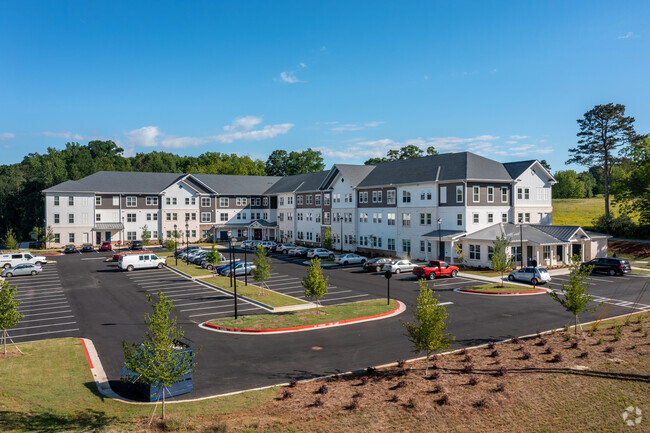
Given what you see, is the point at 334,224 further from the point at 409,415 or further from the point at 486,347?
the point at 409,415

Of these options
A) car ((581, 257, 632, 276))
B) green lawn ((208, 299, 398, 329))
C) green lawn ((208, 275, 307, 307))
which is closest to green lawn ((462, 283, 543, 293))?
green lawn ((208, 299, 398, 329))

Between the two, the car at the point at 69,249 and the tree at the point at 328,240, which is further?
the car at the point at 69,249

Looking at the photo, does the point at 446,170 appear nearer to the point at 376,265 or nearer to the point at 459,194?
the point at 459,194

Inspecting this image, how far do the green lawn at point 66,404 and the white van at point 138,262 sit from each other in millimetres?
30946

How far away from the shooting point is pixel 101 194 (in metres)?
75.8

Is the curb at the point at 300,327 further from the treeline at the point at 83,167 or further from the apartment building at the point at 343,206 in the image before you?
the treeline at the point at 83,167

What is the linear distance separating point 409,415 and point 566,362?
801 centimetres

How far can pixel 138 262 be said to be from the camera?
162ft

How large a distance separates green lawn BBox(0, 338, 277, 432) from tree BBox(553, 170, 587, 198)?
152m

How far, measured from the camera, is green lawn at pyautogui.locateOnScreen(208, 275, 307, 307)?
31.6 m

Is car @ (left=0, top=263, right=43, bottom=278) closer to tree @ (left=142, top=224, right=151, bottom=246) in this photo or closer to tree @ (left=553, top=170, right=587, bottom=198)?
tree @ (left=142, top=224, right=151, bottom=246)

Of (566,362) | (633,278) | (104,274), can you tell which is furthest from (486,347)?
(104,274)

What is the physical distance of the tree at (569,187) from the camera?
144750mm

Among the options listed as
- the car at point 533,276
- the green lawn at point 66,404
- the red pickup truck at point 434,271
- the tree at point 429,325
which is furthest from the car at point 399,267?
the green lawn at point 66,404
